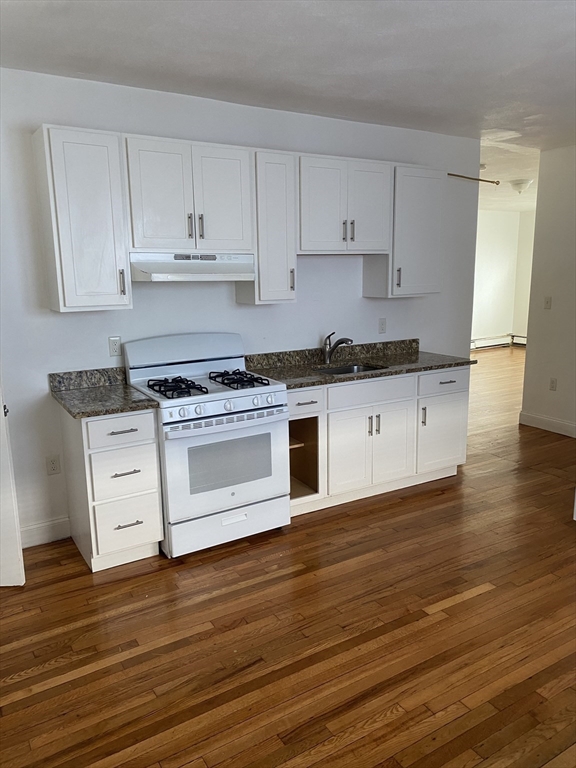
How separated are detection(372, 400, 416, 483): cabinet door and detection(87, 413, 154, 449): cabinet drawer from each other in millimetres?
1569

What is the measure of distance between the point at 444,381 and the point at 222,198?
6.58 ft

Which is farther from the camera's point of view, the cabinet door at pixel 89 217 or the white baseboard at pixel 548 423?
the white baseboard at pixel 548 423

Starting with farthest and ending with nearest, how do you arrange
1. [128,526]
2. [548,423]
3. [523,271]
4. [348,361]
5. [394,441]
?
[523,271]
[548,423]
[348,361]
[394,441]
[128,526]

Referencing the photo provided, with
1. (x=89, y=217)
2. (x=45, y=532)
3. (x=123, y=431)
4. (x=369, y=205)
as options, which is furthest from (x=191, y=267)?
(x=45, y=532)

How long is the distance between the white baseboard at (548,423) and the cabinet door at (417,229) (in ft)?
7.06

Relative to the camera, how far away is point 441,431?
4.23 meters

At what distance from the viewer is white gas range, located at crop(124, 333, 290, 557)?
310cm

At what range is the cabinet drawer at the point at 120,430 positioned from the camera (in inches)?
115

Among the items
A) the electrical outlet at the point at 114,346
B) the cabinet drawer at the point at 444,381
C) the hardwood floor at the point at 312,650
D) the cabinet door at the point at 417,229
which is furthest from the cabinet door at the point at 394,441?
the electrical outlet at the point at 114,346

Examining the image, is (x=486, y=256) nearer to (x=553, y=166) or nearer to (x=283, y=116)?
(x=553, y=166)

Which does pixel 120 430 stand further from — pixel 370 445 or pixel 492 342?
pixel 492 342

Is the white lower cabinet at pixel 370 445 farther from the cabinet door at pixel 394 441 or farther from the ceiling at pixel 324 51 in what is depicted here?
the ceiling at pixel 324 51

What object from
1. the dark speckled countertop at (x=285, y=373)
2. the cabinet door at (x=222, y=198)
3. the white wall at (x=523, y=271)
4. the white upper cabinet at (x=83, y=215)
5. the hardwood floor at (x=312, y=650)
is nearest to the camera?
the hardwood floor at (x=312, y=650)

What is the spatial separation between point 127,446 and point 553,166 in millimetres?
4581
